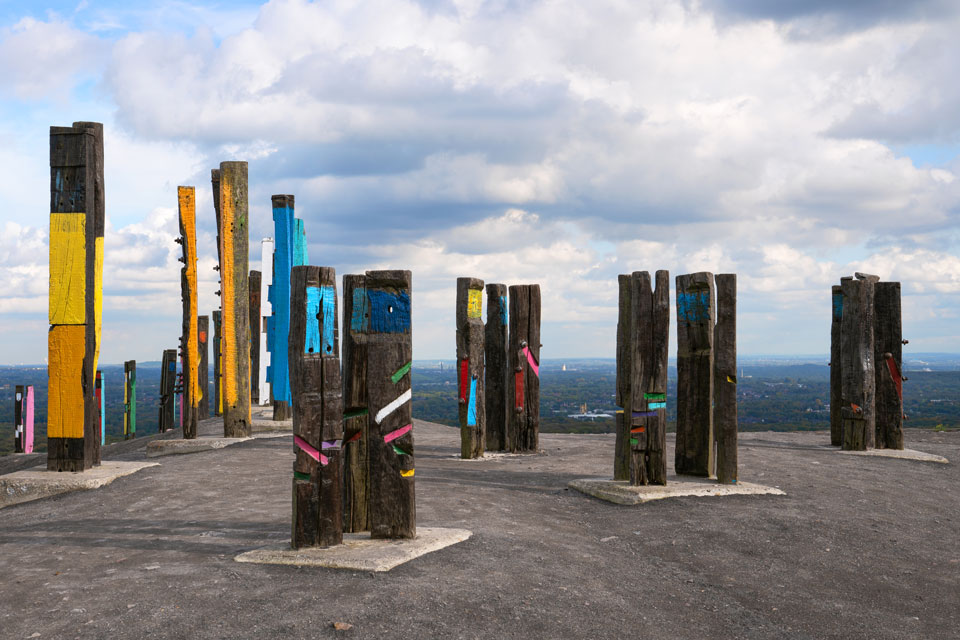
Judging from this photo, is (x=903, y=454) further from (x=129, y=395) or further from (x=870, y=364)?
(x=129, y=395)

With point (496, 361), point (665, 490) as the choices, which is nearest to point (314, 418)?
point (665, 490)

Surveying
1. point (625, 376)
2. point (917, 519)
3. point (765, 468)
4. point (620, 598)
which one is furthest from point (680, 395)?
point (620, 598)

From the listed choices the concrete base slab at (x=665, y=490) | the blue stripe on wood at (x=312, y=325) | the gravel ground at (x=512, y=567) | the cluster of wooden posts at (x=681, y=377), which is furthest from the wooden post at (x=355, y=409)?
the cluster of wooden posts at (x=681, y=377)

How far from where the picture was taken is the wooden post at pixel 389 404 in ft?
20.7

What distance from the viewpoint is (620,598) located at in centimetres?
563

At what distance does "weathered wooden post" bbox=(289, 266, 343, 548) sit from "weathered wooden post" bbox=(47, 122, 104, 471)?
5.05 metres

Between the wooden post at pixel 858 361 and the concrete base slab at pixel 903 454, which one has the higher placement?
the wooden post at pixel 858 361

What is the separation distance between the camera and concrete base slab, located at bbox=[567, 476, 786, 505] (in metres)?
8.82

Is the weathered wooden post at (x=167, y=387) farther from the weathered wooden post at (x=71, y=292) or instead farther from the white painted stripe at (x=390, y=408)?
the white painted stripe at (x=390, y=408)

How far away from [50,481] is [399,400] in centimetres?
551

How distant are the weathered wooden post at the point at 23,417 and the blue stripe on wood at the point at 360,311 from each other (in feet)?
46.9

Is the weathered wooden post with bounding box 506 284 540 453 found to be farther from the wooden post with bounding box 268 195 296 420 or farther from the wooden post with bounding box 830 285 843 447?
the wooden post with bounding box 830 285 843 447

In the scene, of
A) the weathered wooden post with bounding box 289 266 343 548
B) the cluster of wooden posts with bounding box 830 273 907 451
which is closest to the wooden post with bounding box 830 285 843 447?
the cluster of wooden posts with bounding box 830 273 907 451

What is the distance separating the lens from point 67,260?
9.71 meters
